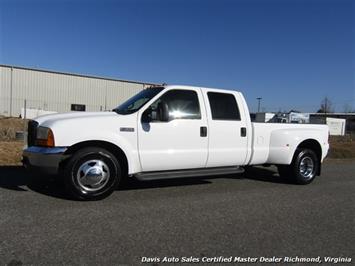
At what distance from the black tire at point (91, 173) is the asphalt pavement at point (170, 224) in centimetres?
18

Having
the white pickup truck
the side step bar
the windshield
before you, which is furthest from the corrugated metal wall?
the side step bar

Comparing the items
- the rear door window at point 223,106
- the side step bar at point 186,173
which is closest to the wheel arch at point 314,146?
the side step bar at point 186,173

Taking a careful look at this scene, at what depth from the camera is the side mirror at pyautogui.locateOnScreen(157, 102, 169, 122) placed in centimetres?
645

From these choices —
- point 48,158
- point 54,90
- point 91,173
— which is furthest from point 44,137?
point 54,90

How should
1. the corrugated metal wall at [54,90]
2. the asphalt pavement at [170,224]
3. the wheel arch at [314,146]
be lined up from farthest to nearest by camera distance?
the corrugated metal wall at [54,90] < the wheel arch at [314,146] < the asphalt pavement at [170,224]

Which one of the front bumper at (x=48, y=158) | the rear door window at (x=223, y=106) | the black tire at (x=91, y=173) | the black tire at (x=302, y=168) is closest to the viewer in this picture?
the front bumper at (x=48, y=158)

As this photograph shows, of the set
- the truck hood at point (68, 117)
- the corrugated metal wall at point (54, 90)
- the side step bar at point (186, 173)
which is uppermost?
the corrugated metal wall at point (54, 90)

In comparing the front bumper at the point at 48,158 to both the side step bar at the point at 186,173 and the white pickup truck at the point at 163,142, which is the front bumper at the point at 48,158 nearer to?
the white pickup truck at the point at 163,142

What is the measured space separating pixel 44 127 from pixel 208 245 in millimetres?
3253

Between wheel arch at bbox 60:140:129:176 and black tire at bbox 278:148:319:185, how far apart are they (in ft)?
12.9

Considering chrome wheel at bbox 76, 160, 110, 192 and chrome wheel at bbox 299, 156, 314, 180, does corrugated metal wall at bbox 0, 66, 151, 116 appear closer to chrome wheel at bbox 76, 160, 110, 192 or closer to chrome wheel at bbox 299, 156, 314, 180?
chrome wheel at bbox 299, 156, 314, 180

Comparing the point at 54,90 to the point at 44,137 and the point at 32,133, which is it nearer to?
the point at 32,133

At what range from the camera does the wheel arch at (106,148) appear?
6.04 meters

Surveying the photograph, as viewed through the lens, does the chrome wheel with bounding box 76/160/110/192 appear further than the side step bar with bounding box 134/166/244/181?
No
